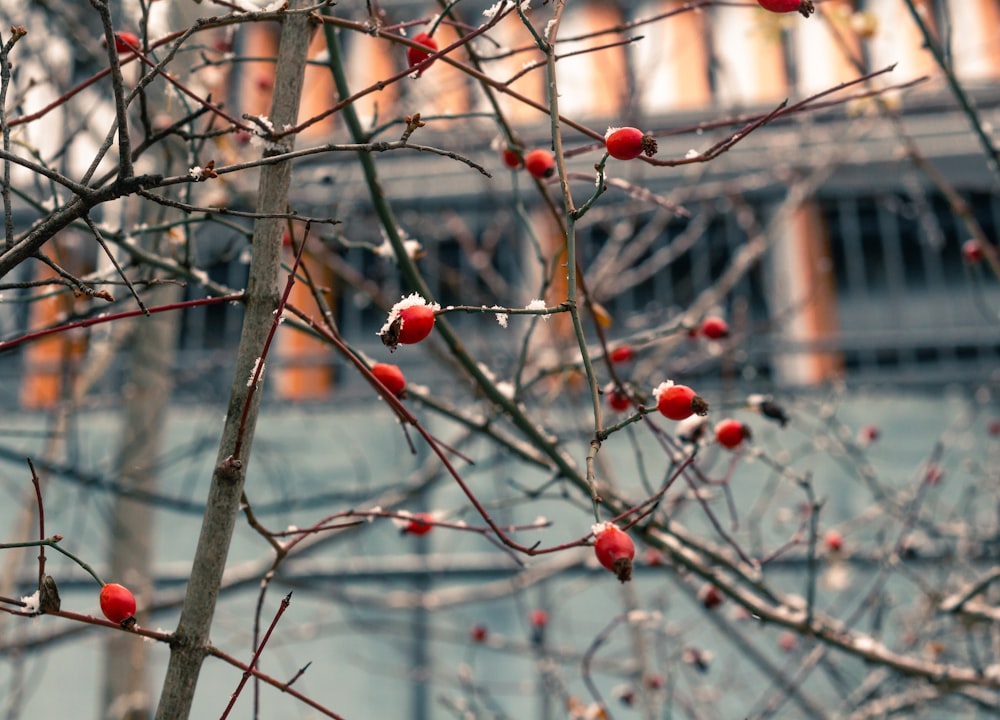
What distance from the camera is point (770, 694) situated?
209 inches

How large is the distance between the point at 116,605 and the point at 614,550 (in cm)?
64

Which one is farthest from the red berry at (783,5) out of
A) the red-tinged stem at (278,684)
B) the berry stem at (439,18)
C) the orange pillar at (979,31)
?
the orange pillar at (979,31)

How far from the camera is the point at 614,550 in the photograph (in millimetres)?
1130

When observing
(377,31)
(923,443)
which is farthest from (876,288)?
(377,31)

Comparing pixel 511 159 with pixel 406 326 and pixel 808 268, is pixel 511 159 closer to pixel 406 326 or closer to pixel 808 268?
pixel 406 326

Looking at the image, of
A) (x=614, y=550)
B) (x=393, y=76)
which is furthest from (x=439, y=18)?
(x=614, y=550)

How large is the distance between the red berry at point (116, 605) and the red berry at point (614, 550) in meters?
0.61

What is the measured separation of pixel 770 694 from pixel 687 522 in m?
1.19

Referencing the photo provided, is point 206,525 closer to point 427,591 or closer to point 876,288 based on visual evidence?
point 427,591

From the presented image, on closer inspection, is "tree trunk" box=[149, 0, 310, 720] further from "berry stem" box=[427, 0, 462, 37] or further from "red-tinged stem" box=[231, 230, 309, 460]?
"berry stem" box=[427, 0, 462, 37]

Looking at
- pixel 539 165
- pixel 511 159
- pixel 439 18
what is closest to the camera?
pixel 439 18

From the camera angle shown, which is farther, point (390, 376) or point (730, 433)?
point (730, 433)

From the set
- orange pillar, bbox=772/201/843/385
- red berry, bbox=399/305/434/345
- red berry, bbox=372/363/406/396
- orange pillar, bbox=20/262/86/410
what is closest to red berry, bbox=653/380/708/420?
red berry, bbox=399/305/434/345

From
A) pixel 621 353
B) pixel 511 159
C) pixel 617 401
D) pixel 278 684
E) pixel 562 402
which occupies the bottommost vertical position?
pixel 278 684
